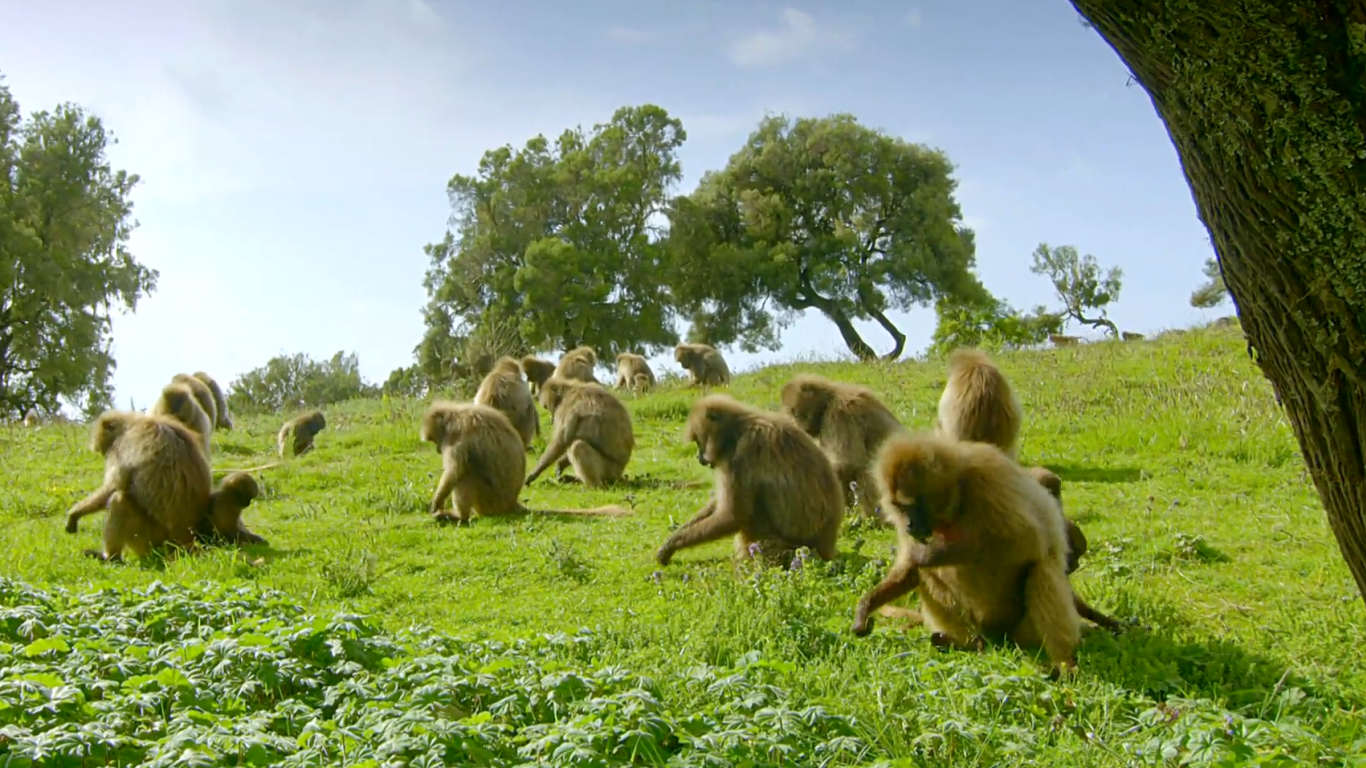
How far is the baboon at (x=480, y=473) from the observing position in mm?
12570

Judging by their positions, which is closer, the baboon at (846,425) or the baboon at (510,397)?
the baboon at (846,425)

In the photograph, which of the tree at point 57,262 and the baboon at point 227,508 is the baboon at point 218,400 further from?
the tree at point 57,262

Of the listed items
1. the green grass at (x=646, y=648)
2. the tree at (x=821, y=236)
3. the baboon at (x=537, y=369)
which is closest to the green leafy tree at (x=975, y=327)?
the tree at (x=821, y=236)

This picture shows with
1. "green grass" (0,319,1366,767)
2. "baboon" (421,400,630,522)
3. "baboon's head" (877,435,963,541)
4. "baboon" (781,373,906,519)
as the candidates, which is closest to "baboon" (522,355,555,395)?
"green grass" (0,319,1366,767)

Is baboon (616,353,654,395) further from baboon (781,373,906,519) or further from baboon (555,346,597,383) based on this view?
baboon (781,373,906,519)

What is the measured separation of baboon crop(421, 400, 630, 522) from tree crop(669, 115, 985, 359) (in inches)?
1399

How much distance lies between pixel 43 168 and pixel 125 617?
4220 cm

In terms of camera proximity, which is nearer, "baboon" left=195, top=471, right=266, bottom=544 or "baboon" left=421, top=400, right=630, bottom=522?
"baboon" left=195, top=471, right=266, bottom=544

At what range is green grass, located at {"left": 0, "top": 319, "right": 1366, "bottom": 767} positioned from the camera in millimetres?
4887

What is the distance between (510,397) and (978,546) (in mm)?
10569

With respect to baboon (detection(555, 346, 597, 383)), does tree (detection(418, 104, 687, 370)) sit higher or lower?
higher

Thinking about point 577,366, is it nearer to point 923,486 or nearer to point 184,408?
point 184,408

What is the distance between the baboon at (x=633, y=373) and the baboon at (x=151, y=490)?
1397cm

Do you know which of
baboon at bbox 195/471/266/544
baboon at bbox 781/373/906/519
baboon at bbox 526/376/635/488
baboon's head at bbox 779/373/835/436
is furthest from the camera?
baboon at bbox 526/376/635/488
